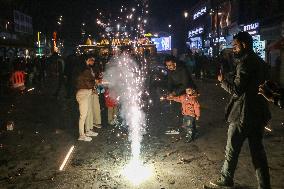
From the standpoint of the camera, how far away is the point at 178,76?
8227mm

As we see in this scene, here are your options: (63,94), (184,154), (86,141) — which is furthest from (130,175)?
(63,94)

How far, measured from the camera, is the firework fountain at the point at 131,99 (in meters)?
6.21

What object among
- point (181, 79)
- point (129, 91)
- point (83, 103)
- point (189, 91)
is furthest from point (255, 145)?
point (129, 91)

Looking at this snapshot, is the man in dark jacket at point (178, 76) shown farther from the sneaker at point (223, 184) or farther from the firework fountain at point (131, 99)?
the sneaker at point (223, 184)

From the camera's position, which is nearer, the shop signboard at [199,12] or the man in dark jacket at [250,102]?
the man in dark jacket at [250,102]

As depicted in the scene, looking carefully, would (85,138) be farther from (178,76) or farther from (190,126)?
(178,76)

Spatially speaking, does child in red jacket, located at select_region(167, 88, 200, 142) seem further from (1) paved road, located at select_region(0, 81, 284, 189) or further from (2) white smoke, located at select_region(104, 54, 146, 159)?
(2) white smoke, located at select_region(104, 54, 146, 159)

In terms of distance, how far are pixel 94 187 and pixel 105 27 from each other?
141 feet

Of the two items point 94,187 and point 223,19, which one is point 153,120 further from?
point 223,19

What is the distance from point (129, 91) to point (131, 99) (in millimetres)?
2150

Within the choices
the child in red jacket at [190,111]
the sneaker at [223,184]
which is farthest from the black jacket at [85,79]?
the sneaker at [223,184]

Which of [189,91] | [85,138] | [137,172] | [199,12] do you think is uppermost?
[199,12]

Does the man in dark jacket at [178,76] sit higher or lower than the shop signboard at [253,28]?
lower

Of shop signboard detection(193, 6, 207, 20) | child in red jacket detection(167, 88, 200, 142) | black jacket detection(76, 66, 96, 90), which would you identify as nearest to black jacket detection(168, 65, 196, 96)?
child in red jacket detection(167, 88, 200, 142)
